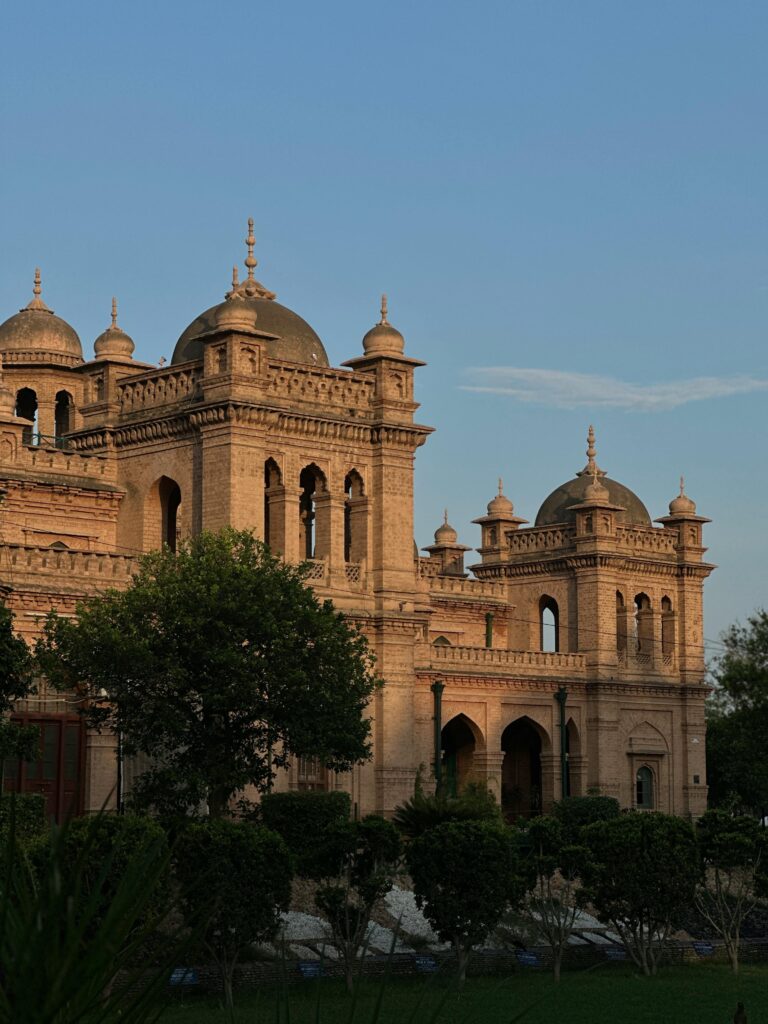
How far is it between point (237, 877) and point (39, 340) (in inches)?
949

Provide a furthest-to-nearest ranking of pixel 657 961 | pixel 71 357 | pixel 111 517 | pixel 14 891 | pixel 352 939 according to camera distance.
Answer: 1. pixel 71 357
2. pixel 111 517
3. pixel 657 961
4. pixel 352 939
5. pixel 14 891

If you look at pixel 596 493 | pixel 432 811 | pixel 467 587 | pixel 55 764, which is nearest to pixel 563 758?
pixel 467 587

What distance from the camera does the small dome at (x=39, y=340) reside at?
44.9 metres

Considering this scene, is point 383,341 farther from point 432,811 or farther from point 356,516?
point 432,811

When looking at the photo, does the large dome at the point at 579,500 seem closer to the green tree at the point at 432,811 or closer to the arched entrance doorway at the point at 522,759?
the arched entrance doorway at the point at 522,759

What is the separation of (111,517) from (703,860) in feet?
54.1

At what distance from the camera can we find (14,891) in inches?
137

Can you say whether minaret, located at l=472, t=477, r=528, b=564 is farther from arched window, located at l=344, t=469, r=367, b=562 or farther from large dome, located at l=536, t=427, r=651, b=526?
arched window, located at l=344, t=469, r=367, b=562

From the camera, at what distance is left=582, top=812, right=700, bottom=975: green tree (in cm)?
2939

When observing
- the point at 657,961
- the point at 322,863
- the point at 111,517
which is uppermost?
the point at 111,517

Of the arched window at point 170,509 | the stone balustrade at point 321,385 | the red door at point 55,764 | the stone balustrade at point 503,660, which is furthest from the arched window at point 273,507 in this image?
the stone balustrade at point 503,660

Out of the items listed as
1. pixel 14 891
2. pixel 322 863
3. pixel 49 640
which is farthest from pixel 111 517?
pixel 14 891

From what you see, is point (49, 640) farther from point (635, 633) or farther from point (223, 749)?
point (635, 633)

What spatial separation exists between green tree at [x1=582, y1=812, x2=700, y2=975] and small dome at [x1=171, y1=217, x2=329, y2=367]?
14504mm
